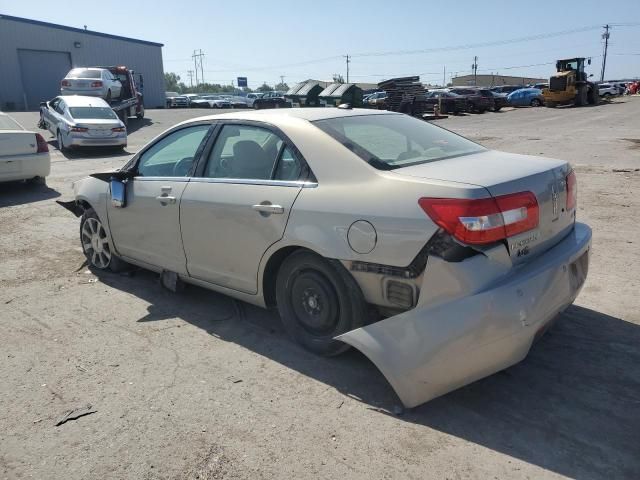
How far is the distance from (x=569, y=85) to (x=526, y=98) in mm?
4521

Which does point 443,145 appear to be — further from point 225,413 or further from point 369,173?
point 225,413

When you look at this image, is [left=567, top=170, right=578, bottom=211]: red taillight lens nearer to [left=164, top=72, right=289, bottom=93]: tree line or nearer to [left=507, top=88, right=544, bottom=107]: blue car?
[left=507, top=88, right=544, bottom=107]: blue car

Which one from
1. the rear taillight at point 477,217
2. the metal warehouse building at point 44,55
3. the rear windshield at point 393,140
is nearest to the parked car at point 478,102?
the metal warehouse building at point 44,55

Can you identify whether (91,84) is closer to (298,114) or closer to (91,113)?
(91,113)

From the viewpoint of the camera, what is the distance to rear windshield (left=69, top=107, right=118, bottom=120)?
→ 1598 centimetres

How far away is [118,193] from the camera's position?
463cm

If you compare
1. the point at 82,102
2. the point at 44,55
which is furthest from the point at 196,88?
the point at 82,102

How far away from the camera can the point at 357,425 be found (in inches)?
110

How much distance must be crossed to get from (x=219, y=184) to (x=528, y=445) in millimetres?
2530

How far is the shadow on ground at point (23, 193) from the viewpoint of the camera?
29.5ft

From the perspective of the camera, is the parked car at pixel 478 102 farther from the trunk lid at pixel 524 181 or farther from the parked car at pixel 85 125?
the trunk lid at pixel 524 181

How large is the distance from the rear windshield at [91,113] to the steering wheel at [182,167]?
13288mm

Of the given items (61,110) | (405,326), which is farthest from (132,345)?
(61,110)

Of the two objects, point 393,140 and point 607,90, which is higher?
point 607,90
